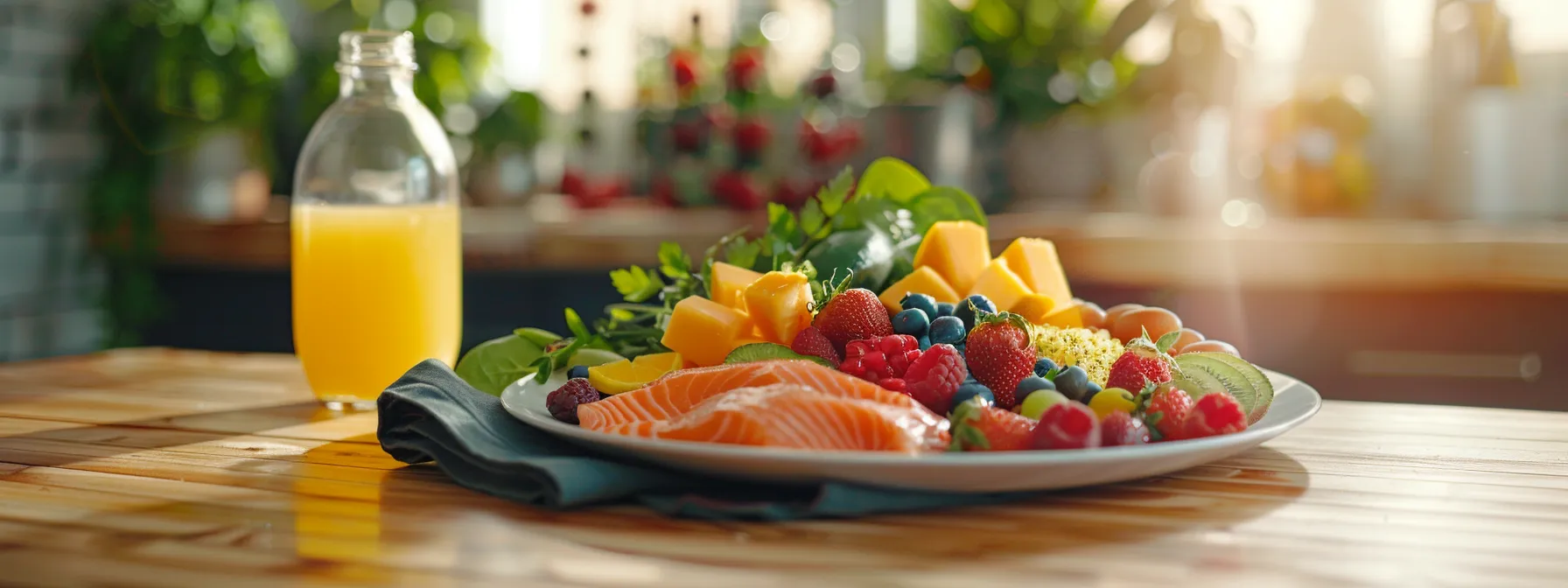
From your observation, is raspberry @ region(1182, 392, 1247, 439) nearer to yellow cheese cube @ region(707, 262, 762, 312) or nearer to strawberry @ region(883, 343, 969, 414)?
strawberry @ region(883, 343, 969, 414)

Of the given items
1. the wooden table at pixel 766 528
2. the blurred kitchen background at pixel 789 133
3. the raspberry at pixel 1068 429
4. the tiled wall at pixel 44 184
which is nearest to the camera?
the wooden table at pixel 766 528

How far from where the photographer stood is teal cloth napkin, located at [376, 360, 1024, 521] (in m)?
0.70

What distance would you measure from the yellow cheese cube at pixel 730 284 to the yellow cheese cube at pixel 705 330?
0.08ft

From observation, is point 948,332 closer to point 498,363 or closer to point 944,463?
point 944,463

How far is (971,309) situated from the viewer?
973mm

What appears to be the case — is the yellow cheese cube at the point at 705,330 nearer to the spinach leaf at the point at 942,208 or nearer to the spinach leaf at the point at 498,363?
the spinach leaf at the point at 498,363

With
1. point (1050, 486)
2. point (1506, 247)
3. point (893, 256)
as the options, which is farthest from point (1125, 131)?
point (1050, 486)

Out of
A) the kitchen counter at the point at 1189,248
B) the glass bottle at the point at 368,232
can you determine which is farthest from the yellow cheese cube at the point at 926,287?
the kitchen counter at the point at 1189,248

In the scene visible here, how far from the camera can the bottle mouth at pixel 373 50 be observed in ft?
3.78

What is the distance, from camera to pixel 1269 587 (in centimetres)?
58

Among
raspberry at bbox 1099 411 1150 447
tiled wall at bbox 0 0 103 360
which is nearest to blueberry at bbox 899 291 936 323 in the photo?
raspberry at bbox 1099 411 1150 447

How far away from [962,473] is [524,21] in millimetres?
3167

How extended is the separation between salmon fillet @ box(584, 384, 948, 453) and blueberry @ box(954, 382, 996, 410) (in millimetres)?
61

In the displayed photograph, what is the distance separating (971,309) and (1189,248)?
1.40m
